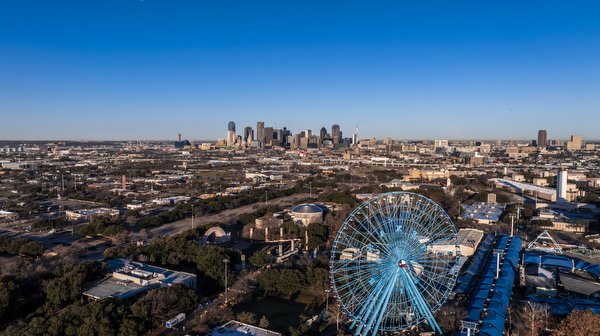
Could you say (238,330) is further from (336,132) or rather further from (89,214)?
(336,132)

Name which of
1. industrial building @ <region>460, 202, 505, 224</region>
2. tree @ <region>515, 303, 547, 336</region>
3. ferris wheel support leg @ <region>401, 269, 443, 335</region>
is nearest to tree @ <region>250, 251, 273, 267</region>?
ferris wheel support leg @ <region>401, 269, 443, 335</region>

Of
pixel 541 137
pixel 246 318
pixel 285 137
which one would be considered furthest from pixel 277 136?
pixel 246 318

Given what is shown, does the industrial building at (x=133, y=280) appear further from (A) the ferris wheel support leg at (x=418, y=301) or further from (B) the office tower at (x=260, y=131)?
(B) the office tower at (x=260, y=131)

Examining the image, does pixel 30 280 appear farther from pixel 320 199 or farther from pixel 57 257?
pixel 320 199

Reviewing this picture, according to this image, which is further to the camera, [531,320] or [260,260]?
[260,260]

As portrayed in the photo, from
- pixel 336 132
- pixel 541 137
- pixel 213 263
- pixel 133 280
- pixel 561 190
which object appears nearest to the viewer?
pixel 133 280

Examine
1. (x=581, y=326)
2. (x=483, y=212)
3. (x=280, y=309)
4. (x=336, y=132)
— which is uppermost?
(x=336, y=132)

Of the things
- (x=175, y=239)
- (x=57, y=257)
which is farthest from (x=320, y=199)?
(x=57, y=257)

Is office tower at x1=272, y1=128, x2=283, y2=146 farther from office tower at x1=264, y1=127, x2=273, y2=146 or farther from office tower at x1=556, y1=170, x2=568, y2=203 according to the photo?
office tower at x1=556, y1=170, x2=568, y2=203
